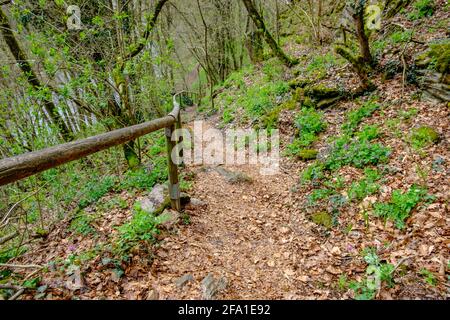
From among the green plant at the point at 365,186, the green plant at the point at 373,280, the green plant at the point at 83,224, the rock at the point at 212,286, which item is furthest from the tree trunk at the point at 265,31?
the rock at the point at 212,286

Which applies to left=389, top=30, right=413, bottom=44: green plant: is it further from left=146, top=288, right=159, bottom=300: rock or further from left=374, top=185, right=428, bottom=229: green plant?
left=146, top=288, right=159, bottom=300: rock

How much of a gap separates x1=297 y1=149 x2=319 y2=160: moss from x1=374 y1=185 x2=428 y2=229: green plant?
210 centimetres

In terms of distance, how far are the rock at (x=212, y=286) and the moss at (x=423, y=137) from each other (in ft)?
13.2

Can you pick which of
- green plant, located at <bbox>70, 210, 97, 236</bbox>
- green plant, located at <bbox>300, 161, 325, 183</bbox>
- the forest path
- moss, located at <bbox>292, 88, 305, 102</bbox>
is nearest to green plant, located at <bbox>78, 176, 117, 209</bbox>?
green plant, located at <bbox>70, 210, 97, 236</bbox>

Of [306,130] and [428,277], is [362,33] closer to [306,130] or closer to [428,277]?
[306,130]

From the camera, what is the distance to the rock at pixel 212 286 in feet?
8.91

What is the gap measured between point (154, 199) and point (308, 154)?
3.53 m

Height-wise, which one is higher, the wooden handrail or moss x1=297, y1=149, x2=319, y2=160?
the wooden handrail

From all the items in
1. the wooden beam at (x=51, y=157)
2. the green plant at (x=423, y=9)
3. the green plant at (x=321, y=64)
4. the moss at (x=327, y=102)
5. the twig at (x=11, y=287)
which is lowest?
the twig at (x=11, y=287)

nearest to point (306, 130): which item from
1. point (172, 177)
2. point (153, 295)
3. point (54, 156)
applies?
point (172, 177)

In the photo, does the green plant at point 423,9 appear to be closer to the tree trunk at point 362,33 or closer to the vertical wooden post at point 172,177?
the tree trunk at point 362,33

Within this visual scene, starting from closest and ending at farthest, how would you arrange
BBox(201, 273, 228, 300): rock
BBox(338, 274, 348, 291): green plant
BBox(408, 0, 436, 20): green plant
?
1. BBox(201, 273, 228, 300): rock
2. BBox(338, 274, 348, 291): green plant
3. BBox(408, 0, 436, 20): green plant

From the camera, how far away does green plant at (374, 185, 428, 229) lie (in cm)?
342

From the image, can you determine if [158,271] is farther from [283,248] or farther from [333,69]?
[333,69]
